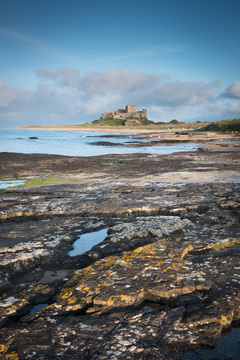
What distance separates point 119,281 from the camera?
159 inches

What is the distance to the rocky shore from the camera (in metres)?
2.91

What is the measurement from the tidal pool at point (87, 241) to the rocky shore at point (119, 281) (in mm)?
109

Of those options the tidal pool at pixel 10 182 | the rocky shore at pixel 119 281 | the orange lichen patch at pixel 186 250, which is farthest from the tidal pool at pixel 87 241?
the tidal pool at pixel 10 182

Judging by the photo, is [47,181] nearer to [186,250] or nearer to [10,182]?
[10,182]

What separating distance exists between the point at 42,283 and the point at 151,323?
203cm

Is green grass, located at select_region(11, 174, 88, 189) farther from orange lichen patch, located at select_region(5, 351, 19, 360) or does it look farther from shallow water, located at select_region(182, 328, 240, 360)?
shallow water, located at select_region(182, 328, 240, 360)

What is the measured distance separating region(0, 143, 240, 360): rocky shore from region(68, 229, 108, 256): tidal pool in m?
0.11

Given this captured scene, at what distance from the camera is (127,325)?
10.2 feet

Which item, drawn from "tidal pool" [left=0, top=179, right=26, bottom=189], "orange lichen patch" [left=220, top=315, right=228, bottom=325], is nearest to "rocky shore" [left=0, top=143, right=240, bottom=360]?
"orange lichen patch" [left=220, top=315, right=228, bottom=325]

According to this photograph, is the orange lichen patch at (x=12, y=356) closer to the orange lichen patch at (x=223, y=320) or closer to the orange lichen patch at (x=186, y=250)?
the orange lichen patch at (x=223, y=320)

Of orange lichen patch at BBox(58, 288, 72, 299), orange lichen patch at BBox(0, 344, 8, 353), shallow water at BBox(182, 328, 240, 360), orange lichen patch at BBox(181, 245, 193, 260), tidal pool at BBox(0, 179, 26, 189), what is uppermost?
tidal pool at BBox(0, 179, 26, 189)

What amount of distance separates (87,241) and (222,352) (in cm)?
388

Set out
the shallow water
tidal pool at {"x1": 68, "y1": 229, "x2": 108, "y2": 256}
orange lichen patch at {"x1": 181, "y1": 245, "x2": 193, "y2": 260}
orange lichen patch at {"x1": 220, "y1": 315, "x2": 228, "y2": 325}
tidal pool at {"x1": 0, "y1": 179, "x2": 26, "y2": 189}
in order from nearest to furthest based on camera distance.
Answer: the shallow water < orange lichen patch at {"x1": 220, "y1": 315, "x2": 228, "y2": 325} < orange lichen patch at {"x1": 181, "y1": 245, "x2": 193, "y2": 260} < tidal pool at {"x1": 68, "y1": 229, "x2": 108, "y2": 256} < tidal pool at {"x1": 0, "y1": 179, "x2": 26, "y2": 189}

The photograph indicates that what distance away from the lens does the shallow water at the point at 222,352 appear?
2.71 metres
